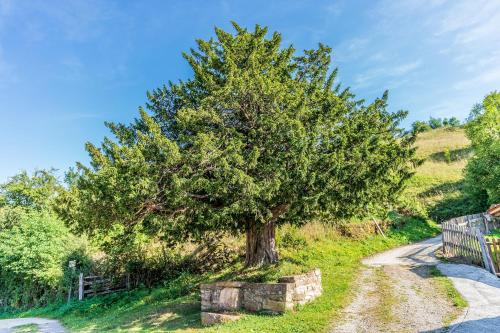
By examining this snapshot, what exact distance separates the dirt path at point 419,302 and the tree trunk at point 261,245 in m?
4.15

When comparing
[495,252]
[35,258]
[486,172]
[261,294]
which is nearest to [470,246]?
[495,252]

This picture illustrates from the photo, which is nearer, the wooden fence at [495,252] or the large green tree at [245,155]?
the large green tree at [245,155]

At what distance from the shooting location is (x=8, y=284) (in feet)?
83.0

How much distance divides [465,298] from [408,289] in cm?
209

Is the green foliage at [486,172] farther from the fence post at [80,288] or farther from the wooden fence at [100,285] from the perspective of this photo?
the fence post at [80,288]

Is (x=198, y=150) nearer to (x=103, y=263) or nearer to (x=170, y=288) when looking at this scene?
(x=170, y=288)

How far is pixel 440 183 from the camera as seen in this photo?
1511 inches

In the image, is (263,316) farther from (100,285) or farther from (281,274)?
(100,285)

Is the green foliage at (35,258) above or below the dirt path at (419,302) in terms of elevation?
above

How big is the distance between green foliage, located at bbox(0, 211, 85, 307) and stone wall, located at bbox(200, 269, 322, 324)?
14.8 meters

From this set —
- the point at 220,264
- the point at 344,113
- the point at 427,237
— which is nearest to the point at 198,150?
the point at 344,113

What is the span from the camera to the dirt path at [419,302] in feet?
26.7

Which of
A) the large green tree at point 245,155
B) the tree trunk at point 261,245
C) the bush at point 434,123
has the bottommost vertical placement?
the tree trunk at point 261,245

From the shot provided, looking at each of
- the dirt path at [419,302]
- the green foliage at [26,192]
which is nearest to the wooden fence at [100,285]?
the dirt path at [419,302]
